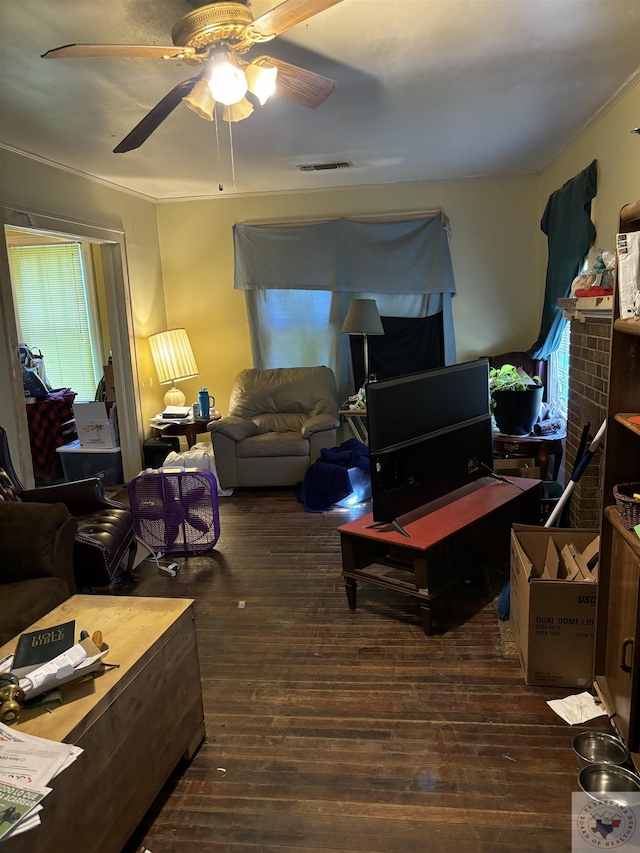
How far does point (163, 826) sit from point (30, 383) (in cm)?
463

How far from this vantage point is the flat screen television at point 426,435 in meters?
2.68

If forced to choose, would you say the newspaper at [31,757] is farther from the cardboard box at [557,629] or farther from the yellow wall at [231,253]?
the yellow wall at [231,253]

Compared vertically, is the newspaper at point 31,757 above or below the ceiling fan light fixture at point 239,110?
below

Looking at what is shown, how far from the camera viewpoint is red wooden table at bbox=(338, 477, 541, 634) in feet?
8.57

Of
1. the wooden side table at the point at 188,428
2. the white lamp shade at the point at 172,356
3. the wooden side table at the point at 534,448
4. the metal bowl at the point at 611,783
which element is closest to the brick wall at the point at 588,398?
the wooden side table at the point at 534,448

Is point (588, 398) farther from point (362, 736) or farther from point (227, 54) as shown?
point (227, 54)

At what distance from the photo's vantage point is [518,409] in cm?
397

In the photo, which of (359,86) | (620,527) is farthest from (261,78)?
(620,527)

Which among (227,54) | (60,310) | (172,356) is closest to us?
(227,54)

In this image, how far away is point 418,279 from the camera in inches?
209

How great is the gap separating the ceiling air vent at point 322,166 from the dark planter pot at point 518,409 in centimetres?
206

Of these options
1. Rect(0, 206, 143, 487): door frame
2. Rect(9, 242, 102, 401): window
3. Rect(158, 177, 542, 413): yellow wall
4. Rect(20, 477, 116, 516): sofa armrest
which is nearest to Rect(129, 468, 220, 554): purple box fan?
Rect(20, 477, 116, 516): sofa armrest

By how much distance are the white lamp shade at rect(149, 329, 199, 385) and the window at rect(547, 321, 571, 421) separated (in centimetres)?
318

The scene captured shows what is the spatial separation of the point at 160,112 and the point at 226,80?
392 mm
